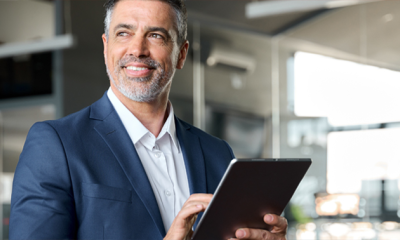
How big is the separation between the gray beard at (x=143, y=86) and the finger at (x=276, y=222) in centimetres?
61

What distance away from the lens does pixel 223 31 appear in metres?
6.00

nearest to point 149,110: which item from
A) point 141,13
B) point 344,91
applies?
point 141,13

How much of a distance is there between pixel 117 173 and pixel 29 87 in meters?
5.27

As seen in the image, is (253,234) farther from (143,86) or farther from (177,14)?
(177,14)

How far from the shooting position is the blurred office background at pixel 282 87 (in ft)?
15.9

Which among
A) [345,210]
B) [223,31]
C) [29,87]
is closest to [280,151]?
[345,210]

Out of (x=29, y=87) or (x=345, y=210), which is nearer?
(x=345, y=210)

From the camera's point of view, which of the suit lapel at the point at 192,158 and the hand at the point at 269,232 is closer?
the hand at the point at 269,232

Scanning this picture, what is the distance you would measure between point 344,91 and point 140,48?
13.7 feet

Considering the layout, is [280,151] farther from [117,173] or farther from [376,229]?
[117,173]

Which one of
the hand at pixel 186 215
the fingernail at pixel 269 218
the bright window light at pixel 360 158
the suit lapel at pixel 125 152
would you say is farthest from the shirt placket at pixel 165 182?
the bright window light at pixel 360 158

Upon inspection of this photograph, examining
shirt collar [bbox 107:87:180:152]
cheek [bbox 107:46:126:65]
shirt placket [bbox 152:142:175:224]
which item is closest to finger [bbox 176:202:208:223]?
shirt placket [bbox 152:142:175:224]

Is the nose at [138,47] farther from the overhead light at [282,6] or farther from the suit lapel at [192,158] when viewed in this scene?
the overhead light at [282,6]

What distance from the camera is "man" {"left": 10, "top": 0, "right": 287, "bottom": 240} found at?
1.23m
